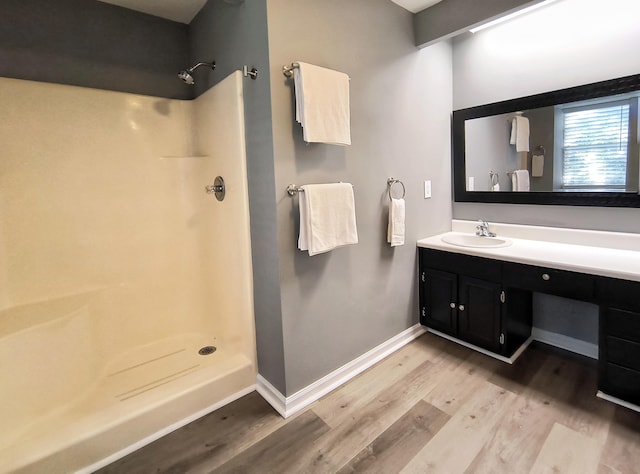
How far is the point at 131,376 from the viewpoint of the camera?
2.04m

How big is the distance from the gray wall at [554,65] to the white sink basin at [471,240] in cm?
19

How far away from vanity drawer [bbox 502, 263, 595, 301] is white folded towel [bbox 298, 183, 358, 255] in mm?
1032

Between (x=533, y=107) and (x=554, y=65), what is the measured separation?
0.88ft

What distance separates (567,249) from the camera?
2.09m

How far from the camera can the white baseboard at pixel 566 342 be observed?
221 cm

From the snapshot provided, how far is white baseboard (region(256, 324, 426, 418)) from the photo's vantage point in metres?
1.81

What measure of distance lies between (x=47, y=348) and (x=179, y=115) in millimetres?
1667

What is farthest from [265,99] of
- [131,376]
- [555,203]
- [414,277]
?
[555,203]

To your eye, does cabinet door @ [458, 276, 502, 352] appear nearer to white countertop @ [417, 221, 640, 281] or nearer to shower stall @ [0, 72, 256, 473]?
white countertop @ [417, 221, 640, 281]

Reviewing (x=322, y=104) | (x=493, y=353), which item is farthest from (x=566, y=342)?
(x=322, y=104)

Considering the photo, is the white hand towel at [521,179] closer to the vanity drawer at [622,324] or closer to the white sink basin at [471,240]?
the white sink basin at [471,240]

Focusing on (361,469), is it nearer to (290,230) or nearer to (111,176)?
(290,230)

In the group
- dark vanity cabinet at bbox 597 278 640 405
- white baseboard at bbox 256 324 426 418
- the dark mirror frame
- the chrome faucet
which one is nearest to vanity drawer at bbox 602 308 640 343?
dark vanity cabinet at bbox 597 278 640 405

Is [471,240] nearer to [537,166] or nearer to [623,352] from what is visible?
[537,166]
